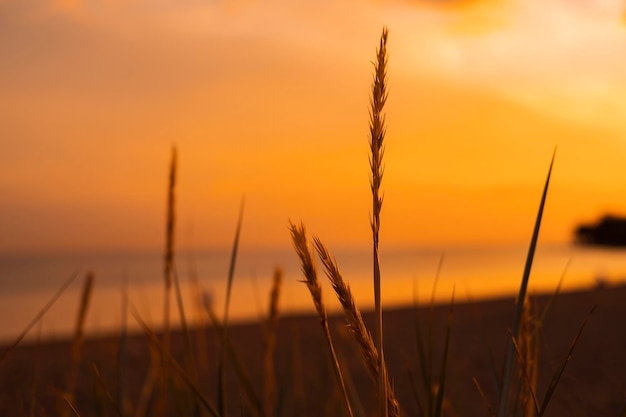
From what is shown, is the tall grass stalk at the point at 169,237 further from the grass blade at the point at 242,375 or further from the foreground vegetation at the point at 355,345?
the grass blade at the point at 242,375

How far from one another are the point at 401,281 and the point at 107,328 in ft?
30.9

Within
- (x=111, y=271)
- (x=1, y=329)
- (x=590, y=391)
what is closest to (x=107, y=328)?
(x=1, y=329)

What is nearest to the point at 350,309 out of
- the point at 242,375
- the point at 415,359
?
the point at 242,375

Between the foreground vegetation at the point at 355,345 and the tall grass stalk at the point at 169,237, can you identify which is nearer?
the foreground vegetation at the point at 355,345

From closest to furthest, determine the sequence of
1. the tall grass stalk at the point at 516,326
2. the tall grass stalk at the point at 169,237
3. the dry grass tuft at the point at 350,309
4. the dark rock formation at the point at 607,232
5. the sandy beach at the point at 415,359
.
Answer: the dry grass tuft at the point at 350,309 < the tall grass stalk at the point at 516,326 < the tall grass stalk at the point at 169,237 < the sandy beach at the point at 415,359 < the dark rock formation at the point at 607,232

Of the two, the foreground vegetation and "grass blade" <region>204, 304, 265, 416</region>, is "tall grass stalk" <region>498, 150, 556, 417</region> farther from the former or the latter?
"grass blade" <region>204, 304, 265, 416</region>

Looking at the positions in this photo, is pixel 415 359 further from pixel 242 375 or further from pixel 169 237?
pixel 242 375

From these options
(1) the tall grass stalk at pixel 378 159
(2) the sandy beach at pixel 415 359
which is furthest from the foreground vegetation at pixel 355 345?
(2) the sandy beach at pixel 415 359

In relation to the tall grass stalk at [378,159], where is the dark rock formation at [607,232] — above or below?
below

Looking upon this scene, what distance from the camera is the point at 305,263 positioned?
0.62 metres

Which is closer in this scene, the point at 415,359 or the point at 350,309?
the point at 350,309

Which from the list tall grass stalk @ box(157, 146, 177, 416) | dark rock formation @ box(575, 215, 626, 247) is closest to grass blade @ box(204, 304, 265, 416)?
tall grass stalk @ box(157, 146, 177, 416)

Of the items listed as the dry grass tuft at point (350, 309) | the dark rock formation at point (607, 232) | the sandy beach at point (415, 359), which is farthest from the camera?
the dark rock formation at point (607, 232)

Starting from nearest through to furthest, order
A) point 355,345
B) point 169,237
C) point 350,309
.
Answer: point 350,309 < point 355,345 < point 169,237
